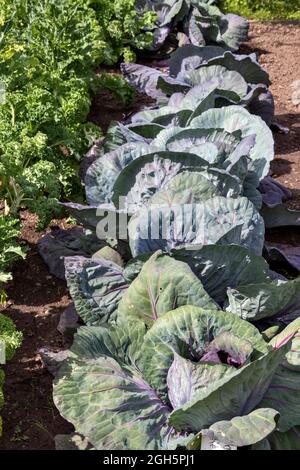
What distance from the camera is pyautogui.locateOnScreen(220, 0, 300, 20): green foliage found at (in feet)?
35.8

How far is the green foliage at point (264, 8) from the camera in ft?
35.8

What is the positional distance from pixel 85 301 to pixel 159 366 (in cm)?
71

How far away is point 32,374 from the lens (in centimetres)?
396

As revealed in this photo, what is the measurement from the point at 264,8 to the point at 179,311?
29.8ft

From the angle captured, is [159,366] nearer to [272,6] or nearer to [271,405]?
[271,405]

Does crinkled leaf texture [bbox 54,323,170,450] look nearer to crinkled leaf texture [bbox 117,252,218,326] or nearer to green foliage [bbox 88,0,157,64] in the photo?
crinkled leaf texture [bbox 117,252,218,326]

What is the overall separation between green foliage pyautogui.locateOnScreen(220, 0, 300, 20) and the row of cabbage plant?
6728 mm

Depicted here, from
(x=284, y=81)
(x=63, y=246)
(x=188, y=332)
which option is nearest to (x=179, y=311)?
(x=188, y=332)

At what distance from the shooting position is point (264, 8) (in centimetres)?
1123

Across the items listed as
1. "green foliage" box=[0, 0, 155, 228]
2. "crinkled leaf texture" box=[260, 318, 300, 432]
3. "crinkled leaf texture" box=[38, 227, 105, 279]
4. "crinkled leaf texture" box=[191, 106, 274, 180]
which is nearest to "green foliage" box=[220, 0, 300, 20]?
"green foliage" box=[0, 0, 155, 228]

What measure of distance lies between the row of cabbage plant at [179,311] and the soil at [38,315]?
1.02 ft

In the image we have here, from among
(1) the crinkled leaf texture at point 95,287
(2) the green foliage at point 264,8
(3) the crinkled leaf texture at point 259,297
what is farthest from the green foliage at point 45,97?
(2) the green foliage at point 264,8

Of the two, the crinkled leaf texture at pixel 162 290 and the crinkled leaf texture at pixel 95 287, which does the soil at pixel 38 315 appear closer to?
the crinkled leaf texture at pixel 95 287

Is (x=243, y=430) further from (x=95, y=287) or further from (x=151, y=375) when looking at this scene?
(x=95, y=287)
